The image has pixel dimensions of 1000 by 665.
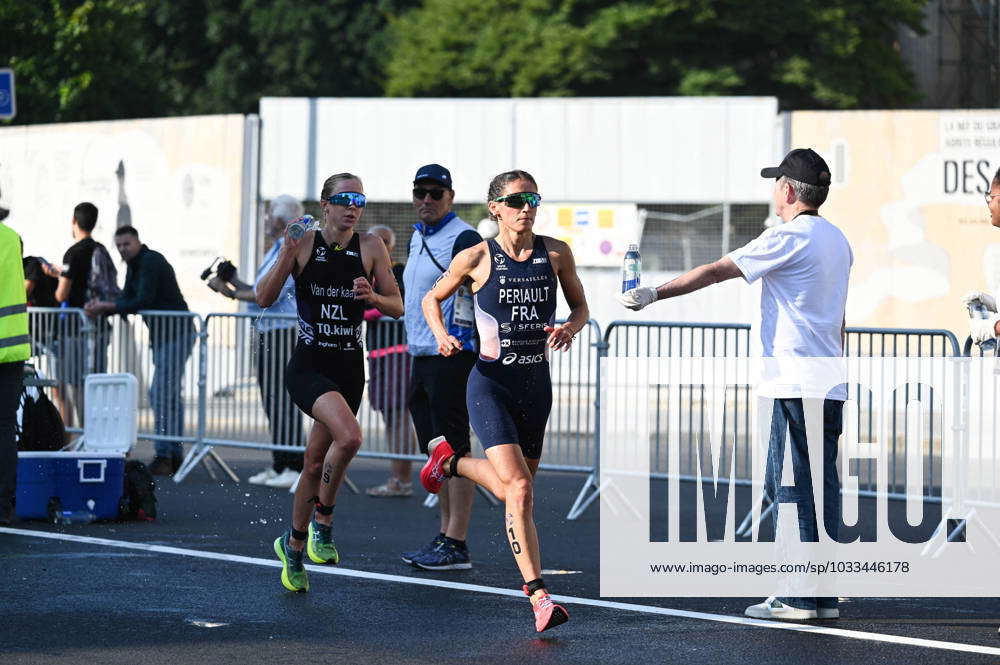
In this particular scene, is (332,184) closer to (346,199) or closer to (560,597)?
(346,199)

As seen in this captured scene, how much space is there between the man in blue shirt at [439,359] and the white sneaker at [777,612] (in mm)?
1711

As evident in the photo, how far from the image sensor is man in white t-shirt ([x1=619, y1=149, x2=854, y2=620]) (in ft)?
23.5

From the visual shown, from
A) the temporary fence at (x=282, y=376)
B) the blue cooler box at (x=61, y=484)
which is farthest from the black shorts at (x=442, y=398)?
the blue cooler box at (x=61, y=484)

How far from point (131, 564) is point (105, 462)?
1782mm

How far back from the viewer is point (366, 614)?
7.30 m

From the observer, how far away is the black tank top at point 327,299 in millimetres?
7980

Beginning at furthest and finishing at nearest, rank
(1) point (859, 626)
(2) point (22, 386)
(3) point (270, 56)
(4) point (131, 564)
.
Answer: (3) point (270, 56) < (2) point (22, 386) < (4) point (131, 564) < (1) point (859, 626)

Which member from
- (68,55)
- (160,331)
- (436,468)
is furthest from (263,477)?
(68,55)

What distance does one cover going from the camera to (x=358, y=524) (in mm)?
10281

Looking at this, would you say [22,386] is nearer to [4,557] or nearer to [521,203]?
[4,557]

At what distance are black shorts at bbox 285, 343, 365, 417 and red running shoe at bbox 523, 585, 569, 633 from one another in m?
1.73

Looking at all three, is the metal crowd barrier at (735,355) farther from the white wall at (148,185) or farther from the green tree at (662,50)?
the green tree at (662,50)

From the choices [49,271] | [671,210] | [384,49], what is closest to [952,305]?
[671,210]

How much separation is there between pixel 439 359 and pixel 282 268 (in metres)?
1.21
